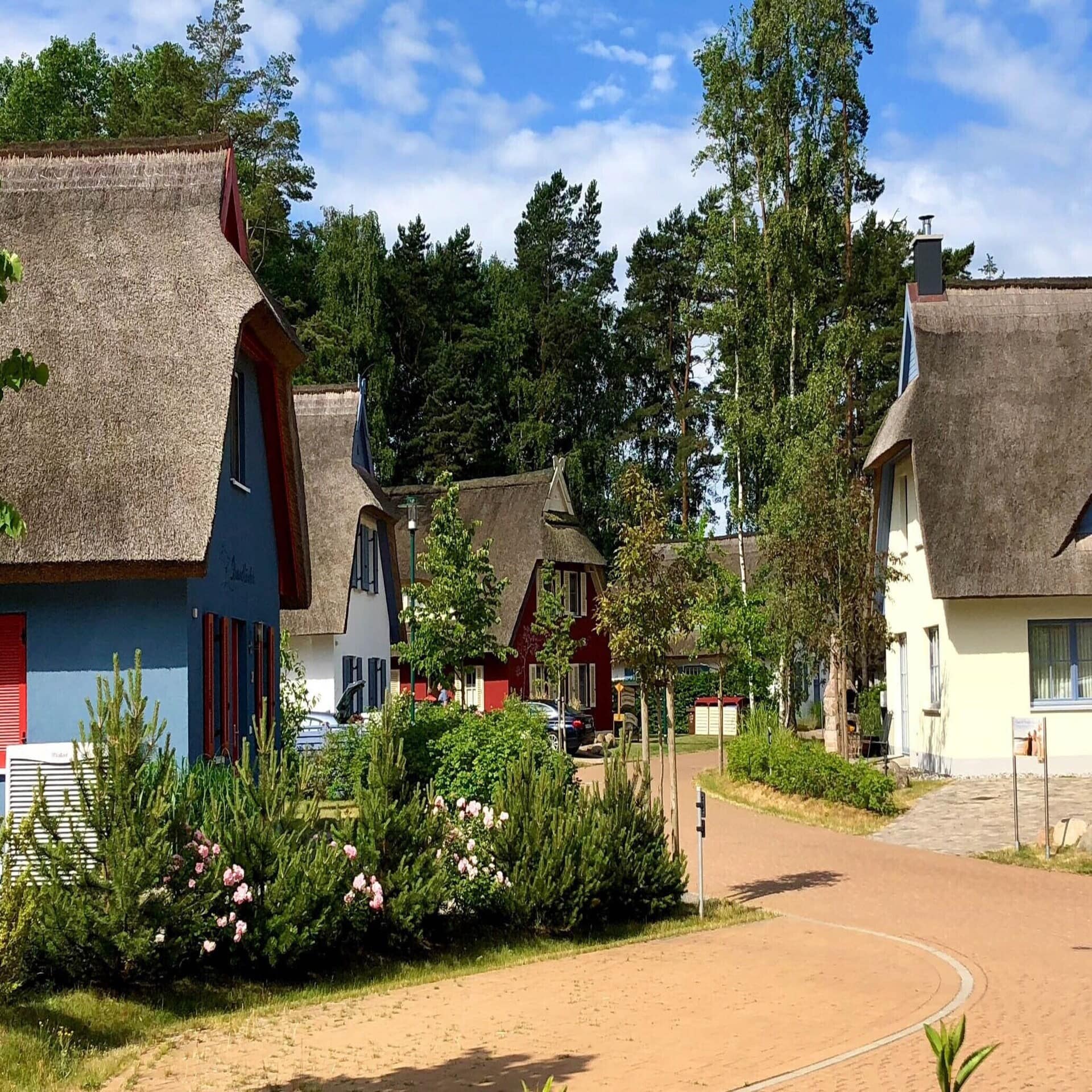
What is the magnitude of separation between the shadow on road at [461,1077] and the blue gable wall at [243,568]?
6.93 meters

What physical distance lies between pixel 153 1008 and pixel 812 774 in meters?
13.8

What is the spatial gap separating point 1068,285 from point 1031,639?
313 inches

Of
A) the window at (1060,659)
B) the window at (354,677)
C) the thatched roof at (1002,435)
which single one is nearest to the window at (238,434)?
the thatched roof at (1002,435)

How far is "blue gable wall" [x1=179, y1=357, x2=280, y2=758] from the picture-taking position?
15031 millimetres

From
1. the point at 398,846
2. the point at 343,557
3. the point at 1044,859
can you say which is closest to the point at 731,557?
the point at 343,557

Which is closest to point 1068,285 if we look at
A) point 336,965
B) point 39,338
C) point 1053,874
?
point 1053,874

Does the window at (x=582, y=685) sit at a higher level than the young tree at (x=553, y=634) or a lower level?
lower

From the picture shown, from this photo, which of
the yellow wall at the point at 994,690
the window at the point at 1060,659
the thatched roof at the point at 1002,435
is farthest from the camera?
the window at the point at 1060,659

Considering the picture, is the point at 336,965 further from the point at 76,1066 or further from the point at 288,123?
the point at 288,123

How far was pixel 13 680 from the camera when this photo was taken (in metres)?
14.8

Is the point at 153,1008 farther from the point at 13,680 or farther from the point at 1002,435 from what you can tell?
the point at 1002,435

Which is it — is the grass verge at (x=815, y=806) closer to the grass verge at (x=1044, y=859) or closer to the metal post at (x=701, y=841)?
the grass verge at (x=1044, y=859)

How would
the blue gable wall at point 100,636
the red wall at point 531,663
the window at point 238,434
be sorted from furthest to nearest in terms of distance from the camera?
the red wall at point 531,663, the window at point 238,434, the blue gable wall at point 100,636

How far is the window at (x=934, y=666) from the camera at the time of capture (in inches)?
1062
